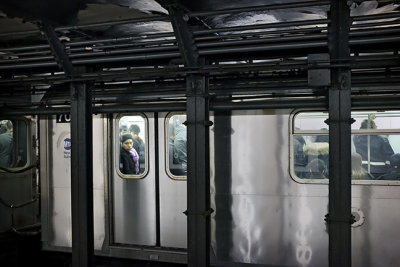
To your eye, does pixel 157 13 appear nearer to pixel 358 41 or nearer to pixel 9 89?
pixel 358 41

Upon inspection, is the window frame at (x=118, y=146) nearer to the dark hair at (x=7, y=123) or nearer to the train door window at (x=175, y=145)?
the train door window at (x=175, y=145)

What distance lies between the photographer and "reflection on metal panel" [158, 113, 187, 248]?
19.0ft

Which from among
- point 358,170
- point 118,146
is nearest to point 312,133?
point 358,170

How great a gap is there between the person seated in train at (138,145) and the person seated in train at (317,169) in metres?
2.41

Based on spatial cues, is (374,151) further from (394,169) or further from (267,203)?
(267,203)

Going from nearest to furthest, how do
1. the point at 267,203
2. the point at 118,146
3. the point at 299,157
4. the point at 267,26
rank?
the point at 267,26, the point at 299,157, the point at 267,203, the point at 118,146

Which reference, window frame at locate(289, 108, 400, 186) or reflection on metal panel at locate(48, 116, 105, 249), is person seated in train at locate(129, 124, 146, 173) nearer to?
reflection on metal panel at locate(48, 116, 105, 249)

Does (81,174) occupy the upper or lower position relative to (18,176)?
upper

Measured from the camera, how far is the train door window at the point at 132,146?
6.00 metres

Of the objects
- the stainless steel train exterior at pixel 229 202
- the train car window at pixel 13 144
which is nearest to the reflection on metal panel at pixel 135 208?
the stainless steel train exterior at pixel 229 202

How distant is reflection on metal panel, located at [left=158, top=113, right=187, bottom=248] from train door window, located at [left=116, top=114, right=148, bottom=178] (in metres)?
0.28

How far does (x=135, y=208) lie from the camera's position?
606 centimetres

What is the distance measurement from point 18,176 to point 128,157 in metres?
2.62

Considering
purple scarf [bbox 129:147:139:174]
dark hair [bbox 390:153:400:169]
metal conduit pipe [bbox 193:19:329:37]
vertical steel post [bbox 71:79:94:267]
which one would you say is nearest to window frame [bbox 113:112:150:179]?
purple scarf [bbox 129:147:139:174]
